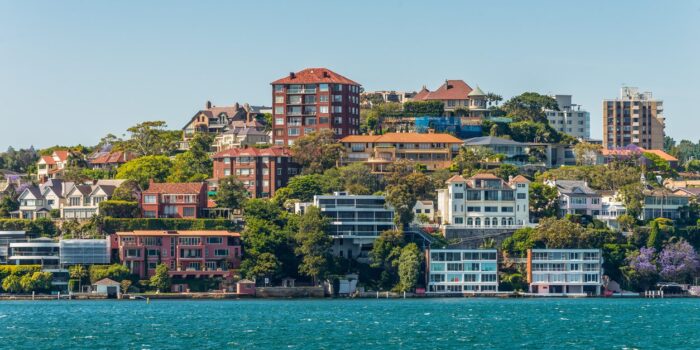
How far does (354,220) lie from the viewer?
160m

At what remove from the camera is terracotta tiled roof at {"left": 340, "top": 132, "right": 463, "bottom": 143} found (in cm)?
18625

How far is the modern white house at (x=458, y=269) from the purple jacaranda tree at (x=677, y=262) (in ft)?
57.5

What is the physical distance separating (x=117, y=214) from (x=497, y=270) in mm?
39553

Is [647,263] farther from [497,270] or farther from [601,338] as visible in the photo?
[601,338]

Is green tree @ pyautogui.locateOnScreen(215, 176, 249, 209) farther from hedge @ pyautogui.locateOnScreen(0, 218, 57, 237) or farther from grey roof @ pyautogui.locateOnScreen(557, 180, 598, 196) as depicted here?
grey roof @ pyautogui.locateOnScreen(557, 180, 598, 196)

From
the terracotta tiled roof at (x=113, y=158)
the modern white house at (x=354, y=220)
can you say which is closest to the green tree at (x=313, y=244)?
the modern white house at (x=354, y=220)

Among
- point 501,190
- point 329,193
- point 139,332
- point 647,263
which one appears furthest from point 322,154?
point 139,332

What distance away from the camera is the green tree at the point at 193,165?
17750 centimetres

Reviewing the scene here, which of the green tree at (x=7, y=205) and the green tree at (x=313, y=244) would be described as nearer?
the green tree at (x=313, y=244)

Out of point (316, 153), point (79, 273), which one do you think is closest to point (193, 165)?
point (316, 153)

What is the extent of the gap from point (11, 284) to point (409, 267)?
3844 centimetres

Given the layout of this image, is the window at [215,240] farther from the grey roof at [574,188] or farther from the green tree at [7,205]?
the grey roof at [574,188]

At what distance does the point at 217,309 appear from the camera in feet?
446

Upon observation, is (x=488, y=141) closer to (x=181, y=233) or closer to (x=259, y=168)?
(x=259, y=168)
